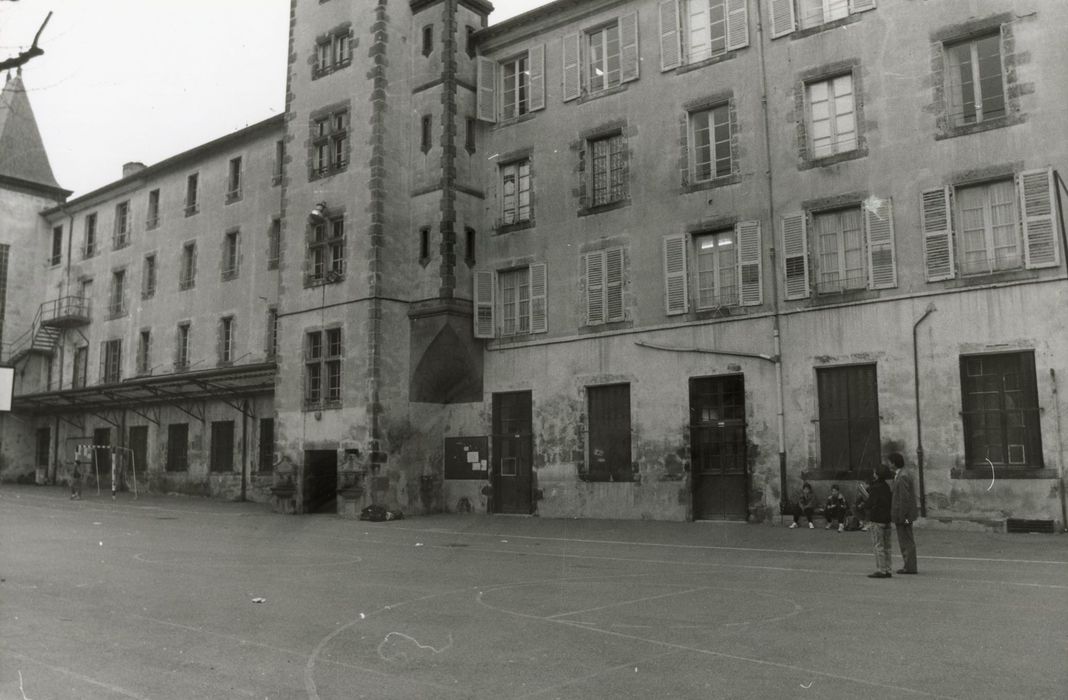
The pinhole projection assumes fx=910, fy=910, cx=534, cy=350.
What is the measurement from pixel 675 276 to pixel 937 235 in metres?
5.87

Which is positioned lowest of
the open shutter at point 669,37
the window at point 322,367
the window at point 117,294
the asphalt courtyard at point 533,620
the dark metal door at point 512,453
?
the asphalt courtyard at point 533,620

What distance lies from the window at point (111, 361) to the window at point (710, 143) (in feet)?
89.1

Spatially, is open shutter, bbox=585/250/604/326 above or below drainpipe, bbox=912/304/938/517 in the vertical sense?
above

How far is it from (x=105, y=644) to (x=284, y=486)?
59.1 feet

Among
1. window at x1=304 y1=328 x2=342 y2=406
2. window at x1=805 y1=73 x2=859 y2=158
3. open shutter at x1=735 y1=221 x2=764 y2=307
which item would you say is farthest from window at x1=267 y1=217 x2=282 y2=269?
window at x1=805 y1=73 x2=859 y2=158

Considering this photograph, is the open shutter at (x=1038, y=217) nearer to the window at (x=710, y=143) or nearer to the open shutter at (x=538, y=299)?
the window at (x=710, y=143)

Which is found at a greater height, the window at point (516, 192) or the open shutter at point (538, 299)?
the window at point (516, 192)

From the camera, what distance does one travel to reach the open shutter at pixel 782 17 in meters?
20.6

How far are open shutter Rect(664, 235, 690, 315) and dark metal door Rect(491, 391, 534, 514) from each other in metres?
4.92

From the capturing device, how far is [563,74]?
2444 centimetres

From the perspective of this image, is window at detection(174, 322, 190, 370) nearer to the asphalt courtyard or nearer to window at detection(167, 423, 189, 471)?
window at detection(167, 423, 189, 471)

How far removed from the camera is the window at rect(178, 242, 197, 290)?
115 feet

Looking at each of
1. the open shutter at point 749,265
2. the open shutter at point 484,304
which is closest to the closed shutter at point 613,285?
the open shutter at point 749,265

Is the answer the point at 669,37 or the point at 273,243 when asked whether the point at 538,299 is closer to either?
the point at 669,37
